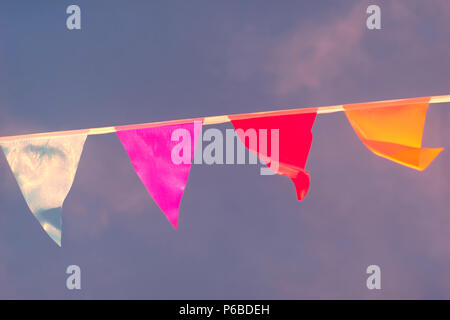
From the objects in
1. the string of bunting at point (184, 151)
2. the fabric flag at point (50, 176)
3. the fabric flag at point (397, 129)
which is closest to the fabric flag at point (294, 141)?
the string of bunting at point (184, 151)

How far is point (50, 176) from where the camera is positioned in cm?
197

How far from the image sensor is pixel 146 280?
2.94m

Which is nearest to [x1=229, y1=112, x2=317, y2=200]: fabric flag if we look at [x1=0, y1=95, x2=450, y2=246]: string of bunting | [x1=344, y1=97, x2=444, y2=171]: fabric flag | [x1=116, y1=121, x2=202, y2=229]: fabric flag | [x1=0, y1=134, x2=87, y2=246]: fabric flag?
[x1=0, y1=95, x2=450, y2=246]: string of bunting

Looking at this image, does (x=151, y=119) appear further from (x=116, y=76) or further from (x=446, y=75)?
(x=446, y=75)

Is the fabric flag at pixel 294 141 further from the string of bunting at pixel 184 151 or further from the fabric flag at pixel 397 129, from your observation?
the fabric flag at pixel 397 129

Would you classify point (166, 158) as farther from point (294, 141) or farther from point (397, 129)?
point (397, 129)

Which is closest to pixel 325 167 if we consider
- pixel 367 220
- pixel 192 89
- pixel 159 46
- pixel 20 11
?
pixel 367 220

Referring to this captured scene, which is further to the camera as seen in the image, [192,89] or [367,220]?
[192,89]

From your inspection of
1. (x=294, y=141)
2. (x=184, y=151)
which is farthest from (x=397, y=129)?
(x=184, y=151)

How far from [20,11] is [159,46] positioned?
0.92m

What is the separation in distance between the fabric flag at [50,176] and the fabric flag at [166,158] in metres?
0.24

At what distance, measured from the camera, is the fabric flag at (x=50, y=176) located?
1960 millimetres

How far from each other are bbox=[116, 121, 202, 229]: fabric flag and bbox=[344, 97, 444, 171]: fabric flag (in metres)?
0.60

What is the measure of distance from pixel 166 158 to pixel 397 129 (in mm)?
818
